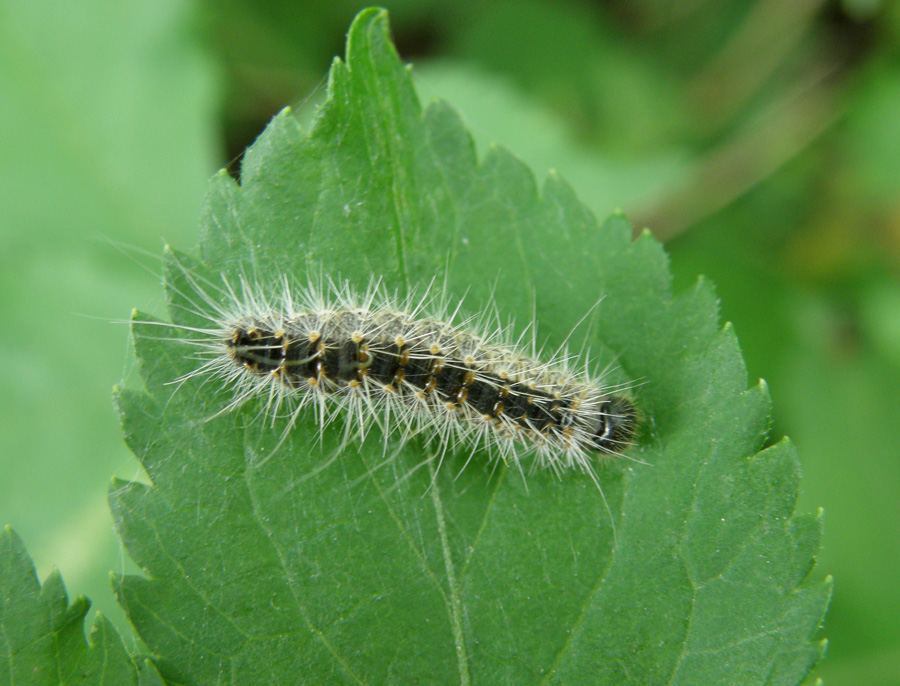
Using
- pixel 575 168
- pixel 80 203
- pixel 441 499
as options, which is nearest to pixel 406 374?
pixel 441 499

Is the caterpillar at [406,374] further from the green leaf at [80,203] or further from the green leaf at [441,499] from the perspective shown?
the green leaf at [80,203]

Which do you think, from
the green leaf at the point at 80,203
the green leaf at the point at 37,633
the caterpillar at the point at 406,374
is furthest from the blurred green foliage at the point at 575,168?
the green leaf at the point at 37,633

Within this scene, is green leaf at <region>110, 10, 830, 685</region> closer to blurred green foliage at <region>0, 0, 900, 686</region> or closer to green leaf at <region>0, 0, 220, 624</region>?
blurred green foliage at <region>0, 0, 900, 686</region>

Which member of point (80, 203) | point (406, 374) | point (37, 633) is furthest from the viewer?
point (80, 203)

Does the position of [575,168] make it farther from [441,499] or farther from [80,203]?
[80,203]

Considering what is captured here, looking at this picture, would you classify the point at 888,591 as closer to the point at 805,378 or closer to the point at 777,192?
the point at 805,378

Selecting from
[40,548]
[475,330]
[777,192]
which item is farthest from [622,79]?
[40,548]
